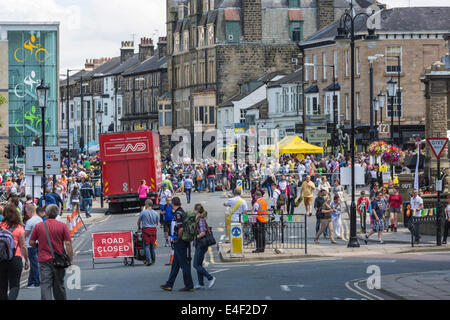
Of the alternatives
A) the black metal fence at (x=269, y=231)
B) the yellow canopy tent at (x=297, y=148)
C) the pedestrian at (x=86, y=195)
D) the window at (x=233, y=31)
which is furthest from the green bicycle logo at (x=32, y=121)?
the black metal fence at (x=269, y=231)

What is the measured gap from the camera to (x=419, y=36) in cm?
7031

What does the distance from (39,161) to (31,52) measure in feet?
168

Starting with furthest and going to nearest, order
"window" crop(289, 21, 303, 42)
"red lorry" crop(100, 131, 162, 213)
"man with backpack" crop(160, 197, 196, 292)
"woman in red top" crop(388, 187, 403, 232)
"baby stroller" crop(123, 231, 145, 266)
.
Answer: "window" crop(289, 21, 303, 42)
"red lorry" crop(100, 131, 162, 213)
"woman in red top" crop(388, 187, 403, 232)
"baby stroller" crop(123, 231, 145, 266)
"man with backpack" crop(160, 197, 196, 292)

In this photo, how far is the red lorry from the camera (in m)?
44.2

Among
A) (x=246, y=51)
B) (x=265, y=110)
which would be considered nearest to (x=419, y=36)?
(x=265, y=110)

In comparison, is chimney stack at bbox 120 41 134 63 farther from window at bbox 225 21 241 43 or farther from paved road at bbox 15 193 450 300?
paved road at bbox 15 193 450 300

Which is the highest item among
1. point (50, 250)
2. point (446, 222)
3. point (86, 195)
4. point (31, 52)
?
point (31, 52)

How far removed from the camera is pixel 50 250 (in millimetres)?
15875

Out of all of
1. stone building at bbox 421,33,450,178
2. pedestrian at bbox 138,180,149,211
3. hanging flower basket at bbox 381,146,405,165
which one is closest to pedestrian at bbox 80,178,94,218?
pedestrian at bbox 138,180,149,211

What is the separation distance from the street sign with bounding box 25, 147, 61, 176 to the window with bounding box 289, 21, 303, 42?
6196 centimetres

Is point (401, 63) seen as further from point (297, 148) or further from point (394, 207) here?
point (394, 207)

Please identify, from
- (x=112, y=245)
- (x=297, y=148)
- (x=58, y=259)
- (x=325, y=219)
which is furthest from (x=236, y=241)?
(x=297, y=148)

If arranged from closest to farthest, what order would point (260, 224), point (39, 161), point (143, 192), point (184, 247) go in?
Result: 1. point (184, 247)
2. point (260, 224)
3. point (39, 161)
4. point (143, 192)

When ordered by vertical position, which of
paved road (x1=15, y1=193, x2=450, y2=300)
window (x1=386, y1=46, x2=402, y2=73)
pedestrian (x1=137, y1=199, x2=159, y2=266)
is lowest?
paved road (x1=15, y1=193, x2=450, y2=300)
